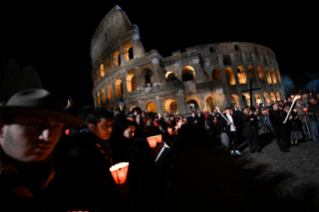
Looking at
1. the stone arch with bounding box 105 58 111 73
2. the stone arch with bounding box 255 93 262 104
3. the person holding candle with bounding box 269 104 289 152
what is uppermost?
the stone arch with bounding box 105 58 111 73

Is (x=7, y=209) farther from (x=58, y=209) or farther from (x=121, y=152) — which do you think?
(x=121, y=152)

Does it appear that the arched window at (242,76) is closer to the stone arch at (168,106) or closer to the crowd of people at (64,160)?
the stone arch at (168,106)

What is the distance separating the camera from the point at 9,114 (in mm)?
964

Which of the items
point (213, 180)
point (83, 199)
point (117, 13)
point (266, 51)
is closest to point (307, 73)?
point (266, 51)

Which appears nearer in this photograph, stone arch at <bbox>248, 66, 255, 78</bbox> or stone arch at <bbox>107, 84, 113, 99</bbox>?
stone arch at <bbox>107, 84, 113, 99</bbox>

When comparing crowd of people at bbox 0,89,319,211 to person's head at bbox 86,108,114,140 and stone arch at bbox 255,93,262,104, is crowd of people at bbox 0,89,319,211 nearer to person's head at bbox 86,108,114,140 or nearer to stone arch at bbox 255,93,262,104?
person's head at bbox 86,108,114,140

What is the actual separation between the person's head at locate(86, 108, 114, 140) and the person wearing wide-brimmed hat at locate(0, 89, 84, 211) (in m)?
1.15

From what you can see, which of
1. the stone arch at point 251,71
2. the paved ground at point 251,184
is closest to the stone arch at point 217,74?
the stone arch at point 251,71

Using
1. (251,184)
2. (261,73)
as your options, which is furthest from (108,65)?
(261,73)

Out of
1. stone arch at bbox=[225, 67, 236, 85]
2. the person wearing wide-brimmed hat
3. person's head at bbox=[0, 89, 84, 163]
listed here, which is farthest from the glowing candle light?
stone arch at bbox=[225, 67, 236, 85]

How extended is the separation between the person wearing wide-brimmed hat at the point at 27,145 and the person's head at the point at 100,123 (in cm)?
115

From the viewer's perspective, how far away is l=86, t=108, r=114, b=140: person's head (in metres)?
2.27

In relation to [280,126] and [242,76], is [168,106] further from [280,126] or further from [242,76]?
[280,126]

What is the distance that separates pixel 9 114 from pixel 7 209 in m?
0.56
